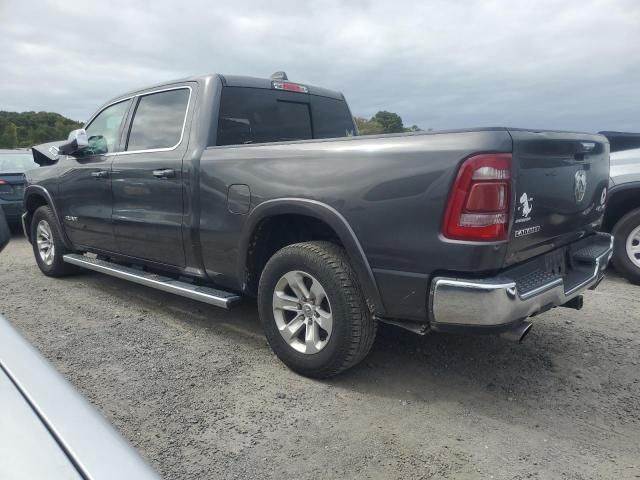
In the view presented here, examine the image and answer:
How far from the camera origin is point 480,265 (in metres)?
2.37

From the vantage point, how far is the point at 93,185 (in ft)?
15.2

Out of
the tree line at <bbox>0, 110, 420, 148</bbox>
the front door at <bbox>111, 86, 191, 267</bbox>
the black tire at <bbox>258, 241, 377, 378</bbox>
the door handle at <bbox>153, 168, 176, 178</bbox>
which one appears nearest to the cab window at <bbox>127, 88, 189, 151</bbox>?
the front door at <bbox>111, 86, 191, 267</bbox>

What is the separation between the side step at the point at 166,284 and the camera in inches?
135

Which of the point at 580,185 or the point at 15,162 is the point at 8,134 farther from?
the point at 580,185

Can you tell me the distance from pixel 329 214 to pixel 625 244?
3.87 m

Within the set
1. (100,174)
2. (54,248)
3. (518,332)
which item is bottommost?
(54,248)

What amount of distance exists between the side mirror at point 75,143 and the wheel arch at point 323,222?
7.31ft

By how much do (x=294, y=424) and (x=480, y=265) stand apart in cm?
127

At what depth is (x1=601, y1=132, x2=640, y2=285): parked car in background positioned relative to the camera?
199 inches

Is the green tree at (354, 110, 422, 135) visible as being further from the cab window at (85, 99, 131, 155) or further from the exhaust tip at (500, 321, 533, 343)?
the exhaust tip at (500, 321, 533, 343)

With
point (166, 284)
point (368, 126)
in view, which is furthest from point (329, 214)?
point (368, 126)

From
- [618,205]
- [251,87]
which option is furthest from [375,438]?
[618,205]

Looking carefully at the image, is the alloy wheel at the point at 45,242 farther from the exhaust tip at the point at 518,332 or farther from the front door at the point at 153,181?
the exhaust tip at the point at 518,332

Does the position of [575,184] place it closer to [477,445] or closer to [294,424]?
[477,445]
